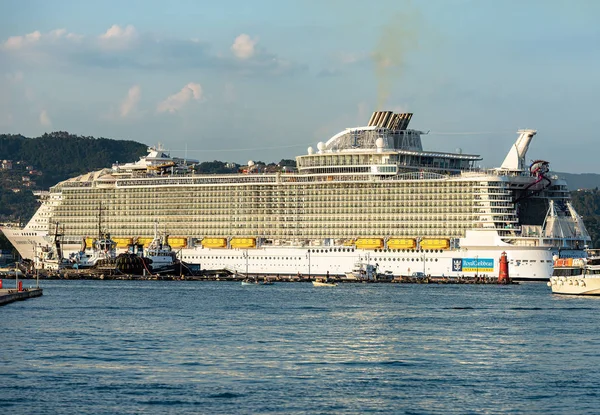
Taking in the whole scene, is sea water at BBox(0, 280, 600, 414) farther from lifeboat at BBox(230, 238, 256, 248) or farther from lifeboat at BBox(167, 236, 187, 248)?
lifeboat at BBox(167, 236, 187, 248)

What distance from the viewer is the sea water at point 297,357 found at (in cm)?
4106

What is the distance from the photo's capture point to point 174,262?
138 meters

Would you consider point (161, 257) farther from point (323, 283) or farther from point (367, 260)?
point (323, 283)

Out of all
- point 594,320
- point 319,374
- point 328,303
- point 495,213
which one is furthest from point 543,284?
point 319,374

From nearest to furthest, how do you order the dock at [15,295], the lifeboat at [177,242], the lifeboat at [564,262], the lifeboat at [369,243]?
the dock at [15,295], the lifeboat at [564,262], the lifeboat at [369,243], the lifeboat at [177,242]

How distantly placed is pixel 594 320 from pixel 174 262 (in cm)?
7367

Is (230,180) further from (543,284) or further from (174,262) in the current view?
(543,284)

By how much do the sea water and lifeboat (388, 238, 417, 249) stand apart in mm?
42688

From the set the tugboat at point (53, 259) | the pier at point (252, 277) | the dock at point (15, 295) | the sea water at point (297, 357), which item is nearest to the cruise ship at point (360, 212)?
the pier at point (252, 277)

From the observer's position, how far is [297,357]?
51.7m

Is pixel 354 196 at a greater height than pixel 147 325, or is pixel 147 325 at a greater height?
pixel 354 196

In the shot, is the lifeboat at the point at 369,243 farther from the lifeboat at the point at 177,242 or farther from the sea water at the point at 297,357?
the sea water at the point at 297,357

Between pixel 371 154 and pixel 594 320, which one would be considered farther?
pixel 371 154

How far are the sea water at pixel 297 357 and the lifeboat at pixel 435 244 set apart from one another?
1597 inches
